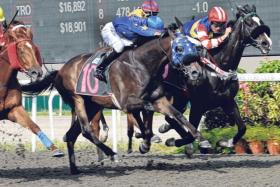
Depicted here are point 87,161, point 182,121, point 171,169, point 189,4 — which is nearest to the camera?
point 182,121

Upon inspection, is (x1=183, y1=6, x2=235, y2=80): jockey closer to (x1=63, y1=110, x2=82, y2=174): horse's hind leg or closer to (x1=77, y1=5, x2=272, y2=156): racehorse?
(x1=77, y1=5, x2=272, y2=156): racehorse

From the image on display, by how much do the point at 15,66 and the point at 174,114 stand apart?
52.5 inches

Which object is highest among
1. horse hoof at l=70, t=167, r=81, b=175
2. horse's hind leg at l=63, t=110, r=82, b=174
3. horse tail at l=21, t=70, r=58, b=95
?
horse tail at l=21, t=70, r=58, b=95

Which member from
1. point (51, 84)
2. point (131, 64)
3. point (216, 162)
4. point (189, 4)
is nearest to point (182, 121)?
point (131, 64)

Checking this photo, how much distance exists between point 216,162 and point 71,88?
1.50m

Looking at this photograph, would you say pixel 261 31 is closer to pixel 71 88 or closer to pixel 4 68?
pixel 71 88

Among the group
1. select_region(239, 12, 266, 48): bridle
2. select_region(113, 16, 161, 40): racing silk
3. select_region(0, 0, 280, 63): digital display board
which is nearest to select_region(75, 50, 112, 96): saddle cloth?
select_region(113, 16, 161, 40): racing silk

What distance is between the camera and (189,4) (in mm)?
11109

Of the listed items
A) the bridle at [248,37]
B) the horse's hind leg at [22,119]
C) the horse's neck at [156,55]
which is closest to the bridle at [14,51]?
the horse's hind leg at [22,119]

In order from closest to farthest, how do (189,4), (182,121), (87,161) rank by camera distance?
(182,121) → (87,161) → (189,4)

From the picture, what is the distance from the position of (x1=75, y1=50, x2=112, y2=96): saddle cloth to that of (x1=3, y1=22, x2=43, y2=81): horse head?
2.94 feet

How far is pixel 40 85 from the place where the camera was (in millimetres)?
8641

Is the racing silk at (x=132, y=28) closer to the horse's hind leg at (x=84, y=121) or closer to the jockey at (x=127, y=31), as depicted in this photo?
the jockey at (x=127, y=31)

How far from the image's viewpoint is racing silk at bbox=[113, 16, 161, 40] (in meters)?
7.68
